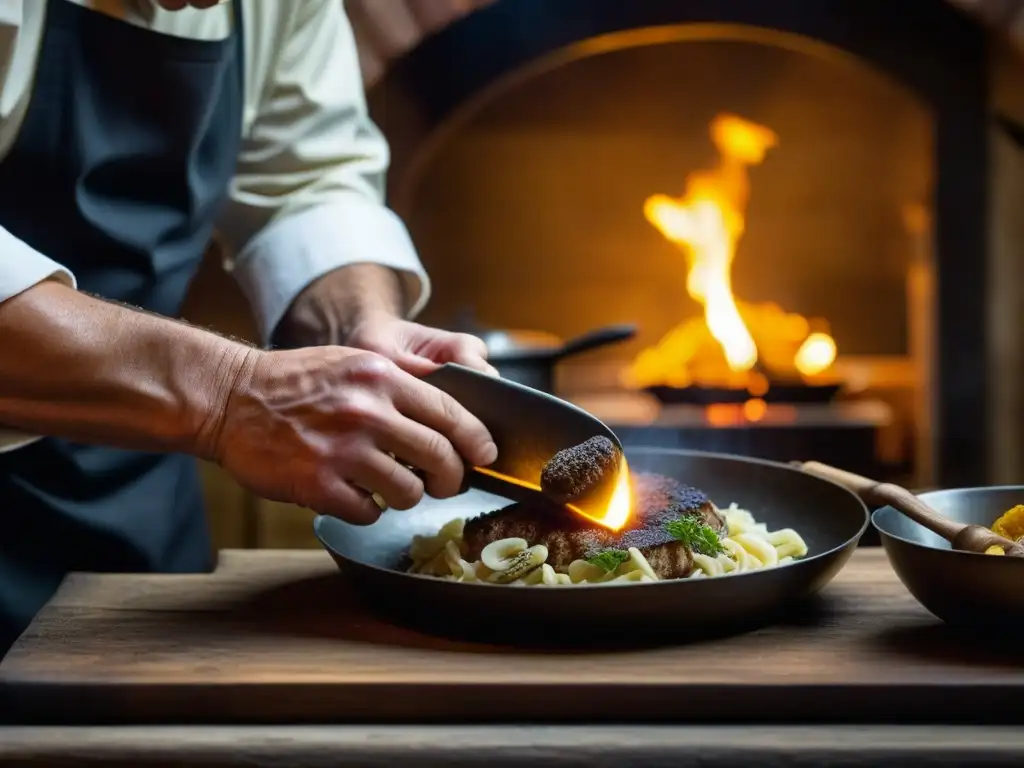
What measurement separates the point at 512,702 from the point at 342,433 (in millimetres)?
324

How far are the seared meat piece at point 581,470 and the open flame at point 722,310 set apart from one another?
6.28ft

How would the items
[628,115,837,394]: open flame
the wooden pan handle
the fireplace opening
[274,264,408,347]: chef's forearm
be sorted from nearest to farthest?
1. the wooden pan handle
2. [274,264,408,347]: chef's forearm
3. [628,115,837,394]: open flame
4. the fireplace opening

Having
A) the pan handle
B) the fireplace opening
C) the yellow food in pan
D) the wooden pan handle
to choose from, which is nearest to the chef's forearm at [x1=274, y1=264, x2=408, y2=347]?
the pan handle

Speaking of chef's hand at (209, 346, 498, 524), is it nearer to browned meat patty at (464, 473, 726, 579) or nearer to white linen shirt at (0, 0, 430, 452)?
browned meat patty at (464, 473, 726, 579)

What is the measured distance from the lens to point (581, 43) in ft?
9.82

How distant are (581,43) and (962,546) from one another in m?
2.23

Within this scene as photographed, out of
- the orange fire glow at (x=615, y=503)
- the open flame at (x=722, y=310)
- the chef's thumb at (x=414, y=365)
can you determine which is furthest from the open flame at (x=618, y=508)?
the open flame at (x=722, y=310)

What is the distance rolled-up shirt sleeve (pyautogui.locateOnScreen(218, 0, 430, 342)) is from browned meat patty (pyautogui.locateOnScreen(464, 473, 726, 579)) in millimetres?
548

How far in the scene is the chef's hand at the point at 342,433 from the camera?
1097 mm

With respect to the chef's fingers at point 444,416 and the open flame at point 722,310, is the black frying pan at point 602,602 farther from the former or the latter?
the open flame at point 722,310

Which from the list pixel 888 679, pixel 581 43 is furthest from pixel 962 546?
pixel 581 43

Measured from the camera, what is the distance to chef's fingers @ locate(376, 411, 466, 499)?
109cm

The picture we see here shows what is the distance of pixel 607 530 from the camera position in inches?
43.2

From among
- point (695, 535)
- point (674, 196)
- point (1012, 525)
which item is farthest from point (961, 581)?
Answer: point (674, 196)
